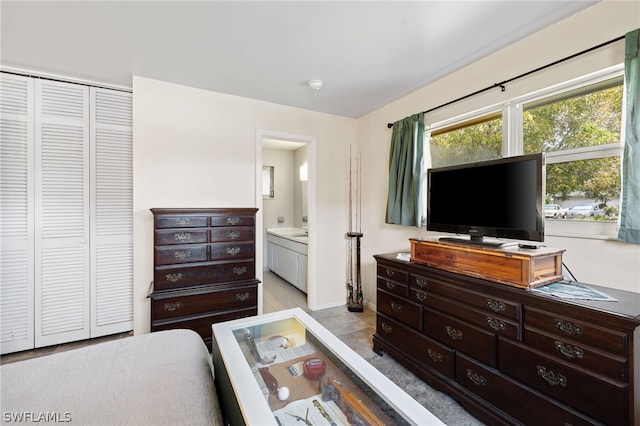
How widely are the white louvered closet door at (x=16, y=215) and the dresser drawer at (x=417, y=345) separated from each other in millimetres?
3217

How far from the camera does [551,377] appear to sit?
140 centimetres

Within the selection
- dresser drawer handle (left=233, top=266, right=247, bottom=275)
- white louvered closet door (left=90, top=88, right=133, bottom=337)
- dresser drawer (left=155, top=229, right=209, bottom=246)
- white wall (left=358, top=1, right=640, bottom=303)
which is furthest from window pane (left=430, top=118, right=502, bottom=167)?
white louvered closet door (left=90, top=88, right=133, bottom=337)

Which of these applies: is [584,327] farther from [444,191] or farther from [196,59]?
[196,59]

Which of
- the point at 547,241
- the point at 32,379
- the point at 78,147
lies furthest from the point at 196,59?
the point at 547,241

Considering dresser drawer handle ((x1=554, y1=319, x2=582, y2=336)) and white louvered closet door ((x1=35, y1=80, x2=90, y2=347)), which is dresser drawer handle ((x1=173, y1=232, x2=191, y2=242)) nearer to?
white louvered closet door ((x1=35, y1=80, x2=90, y2=347))

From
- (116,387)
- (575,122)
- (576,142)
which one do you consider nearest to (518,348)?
(576,142)

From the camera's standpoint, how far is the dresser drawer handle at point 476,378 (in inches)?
66.5

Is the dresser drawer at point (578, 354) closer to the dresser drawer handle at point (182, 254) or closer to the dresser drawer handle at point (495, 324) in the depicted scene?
the dresser drawer handle at point (495, 324)

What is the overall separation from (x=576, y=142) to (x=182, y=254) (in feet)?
10.1

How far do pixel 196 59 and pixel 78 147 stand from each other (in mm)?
1505

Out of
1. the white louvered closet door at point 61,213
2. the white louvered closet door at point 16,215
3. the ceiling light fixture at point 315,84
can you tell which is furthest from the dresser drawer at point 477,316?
the white louvered closet door at point 16,215

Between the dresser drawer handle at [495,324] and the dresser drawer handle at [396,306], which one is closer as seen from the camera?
the dresser drawer handle at [495,324]

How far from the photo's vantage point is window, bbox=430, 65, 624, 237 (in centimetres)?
164

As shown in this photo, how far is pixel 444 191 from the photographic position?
85.7 inches
